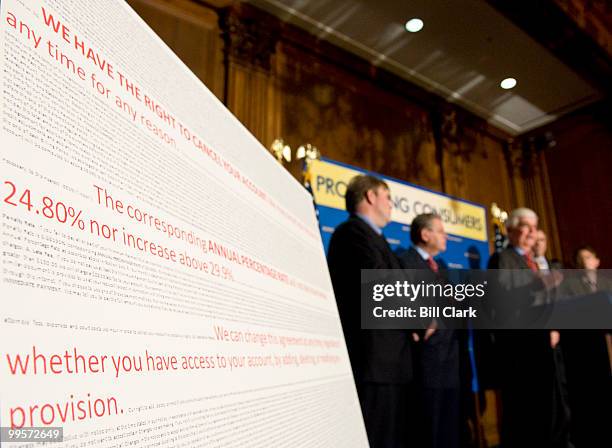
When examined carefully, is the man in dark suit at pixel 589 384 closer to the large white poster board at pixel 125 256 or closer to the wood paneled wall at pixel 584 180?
the large white poster board at pixel 125 256

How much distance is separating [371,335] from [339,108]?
2.76 meters

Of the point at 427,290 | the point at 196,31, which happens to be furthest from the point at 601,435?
the point at 196,31

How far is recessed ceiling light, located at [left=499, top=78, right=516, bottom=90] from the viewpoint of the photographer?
16.5 ft

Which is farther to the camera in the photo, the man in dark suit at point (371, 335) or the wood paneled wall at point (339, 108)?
the wood paneled wall at point (339, 108)

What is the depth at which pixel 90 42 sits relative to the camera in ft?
2.34

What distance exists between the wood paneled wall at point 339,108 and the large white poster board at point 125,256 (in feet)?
8.58

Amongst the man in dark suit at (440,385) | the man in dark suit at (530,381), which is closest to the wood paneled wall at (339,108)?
the man in dark suit at (440,385)

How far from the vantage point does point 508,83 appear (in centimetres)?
508

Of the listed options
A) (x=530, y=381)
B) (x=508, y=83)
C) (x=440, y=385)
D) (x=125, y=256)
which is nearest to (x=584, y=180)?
(x=508, y=83)

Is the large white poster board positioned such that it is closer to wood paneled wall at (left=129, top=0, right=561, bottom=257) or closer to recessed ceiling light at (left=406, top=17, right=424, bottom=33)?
wood paneled wall at (left=129, top=0, right=561, bottom=257)

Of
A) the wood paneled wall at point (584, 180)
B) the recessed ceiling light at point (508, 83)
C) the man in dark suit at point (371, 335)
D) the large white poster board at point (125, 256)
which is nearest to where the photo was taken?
the large white poster board at point (125, 256)

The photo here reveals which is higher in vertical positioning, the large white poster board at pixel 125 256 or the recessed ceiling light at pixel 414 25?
the recessed ceiling light at pixel 414 25

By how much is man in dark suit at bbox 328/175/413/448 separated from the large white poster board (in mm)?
996

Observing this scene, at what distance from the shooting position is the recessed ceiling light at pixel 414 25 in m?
4.11
